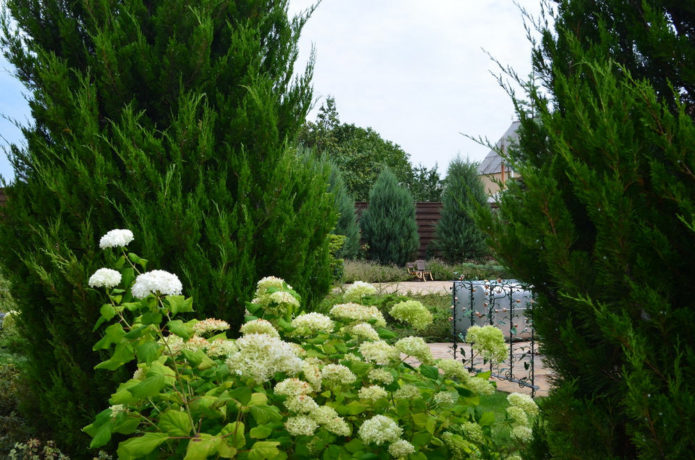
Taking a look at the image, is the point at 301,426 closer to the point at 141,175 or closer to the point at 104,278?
the point at 104,278

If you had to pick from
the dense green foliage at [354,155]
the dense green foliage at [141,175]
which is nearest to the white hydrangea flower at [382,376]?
the dense green foliage at [141,175]

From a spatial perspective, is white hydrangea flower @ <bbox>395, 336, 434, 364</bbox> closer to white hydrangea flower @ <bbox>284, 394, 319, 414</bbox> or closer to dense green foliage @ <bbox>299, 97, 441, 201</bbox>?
white hydrangea flower @ <bbox>284, 394, 319, 414</bbox>

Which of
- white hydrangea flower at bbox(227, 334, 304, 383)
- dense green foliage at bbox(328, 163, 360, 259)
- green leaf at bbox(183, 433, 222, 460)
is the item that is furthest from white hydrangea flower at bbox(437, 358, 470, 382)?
dense green foliage at bbox(328, 163, 360, 259)

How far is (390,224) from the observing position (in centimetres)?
1855

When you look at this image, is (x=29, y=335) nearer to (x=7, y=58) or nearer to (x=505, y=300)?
(x=7, y=58)

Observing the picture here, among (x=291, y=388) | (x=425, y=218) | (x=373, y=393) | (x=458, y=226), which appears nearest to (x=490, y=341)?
(x=373, y=393)

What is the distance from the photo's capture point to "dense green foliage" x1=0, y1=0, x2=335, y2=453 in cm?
382

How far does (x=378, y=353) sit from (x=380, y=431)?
373 millimetres

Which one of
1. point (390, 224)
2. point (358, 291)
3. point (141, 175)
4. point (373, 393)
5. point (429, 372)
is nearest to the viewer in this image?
point (373, 393)

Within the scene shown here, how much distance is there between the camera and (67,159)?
4.00m

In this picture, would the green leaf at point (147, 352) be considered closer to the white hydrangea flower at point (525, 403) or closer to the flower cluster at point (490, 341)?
the flower cluster at point (490, 341)

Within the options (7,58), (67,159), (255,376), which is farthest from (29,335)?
(255,376)

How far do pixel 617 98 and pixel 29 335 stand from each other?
4.02m

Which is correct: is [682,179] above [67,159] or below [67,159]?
below
